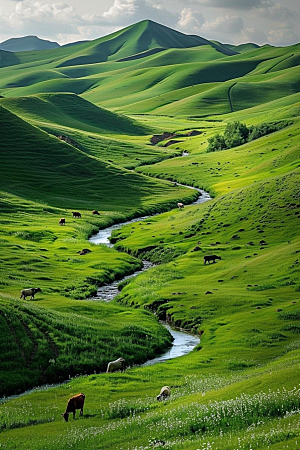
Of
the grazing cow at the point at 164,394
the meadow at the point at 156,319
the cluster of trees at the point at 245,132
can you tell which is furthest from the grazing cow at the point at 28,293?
the cluster of trees at the point at 245,132

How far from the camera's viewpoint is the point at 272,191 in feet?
338

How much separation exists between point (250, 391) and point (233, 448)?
8214 millimetres

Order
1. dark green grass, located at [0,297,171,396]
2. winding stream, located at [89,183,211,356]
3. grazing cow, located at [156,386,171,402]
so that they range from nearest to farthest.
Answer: grazing cow, located at [156,386,171,402] → dark green grass, located at [0,297,171,396] → winding stream, located at [89,183,211,356]

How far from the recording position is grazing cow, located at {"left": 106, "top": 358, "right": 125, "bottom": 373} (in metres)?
43.1

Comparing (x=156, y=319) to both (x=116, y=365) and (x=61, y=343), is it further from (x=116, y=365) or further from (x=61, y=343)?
(x=116, y=365)

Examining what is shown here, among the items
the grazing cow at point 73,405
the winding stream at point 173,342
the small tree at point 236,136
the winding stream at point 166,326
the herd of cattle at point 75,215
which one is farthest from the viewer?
the small tree at point 236,136

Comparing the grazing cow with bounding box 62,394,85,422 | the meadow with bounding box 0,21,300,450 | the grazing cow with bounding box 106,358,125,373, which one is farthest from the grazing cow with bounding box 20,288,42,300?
the grazing cow with bounding box 62,394,85,422

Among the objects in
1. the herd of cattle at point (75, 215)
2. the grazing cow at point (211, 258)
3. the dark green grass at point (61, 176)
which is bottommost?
the grazing cow at point (211, 258)

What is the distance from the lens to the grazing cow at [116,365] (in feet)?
141

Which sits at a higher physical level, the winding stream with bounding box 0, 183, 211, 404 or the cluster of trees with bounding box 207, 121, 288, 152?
the cluster of trees with bounding box 207, 121, 288, 152

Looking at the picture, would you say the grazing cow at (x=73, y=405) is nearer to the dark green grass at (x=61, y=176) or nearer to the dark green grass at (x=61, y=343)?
the dark green grass at (x=61, y=343)

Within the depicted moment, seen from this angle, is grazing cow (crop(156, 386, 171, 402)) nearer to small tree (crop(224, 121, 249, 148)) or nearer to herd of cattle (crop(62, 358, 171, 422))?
herd of cattle (crop(62, 358, 171, 422))

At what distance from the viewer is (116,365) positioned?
43219mm

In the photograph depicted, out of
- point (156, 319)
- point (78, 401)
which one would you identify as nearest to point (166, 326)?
point (156, 319)
